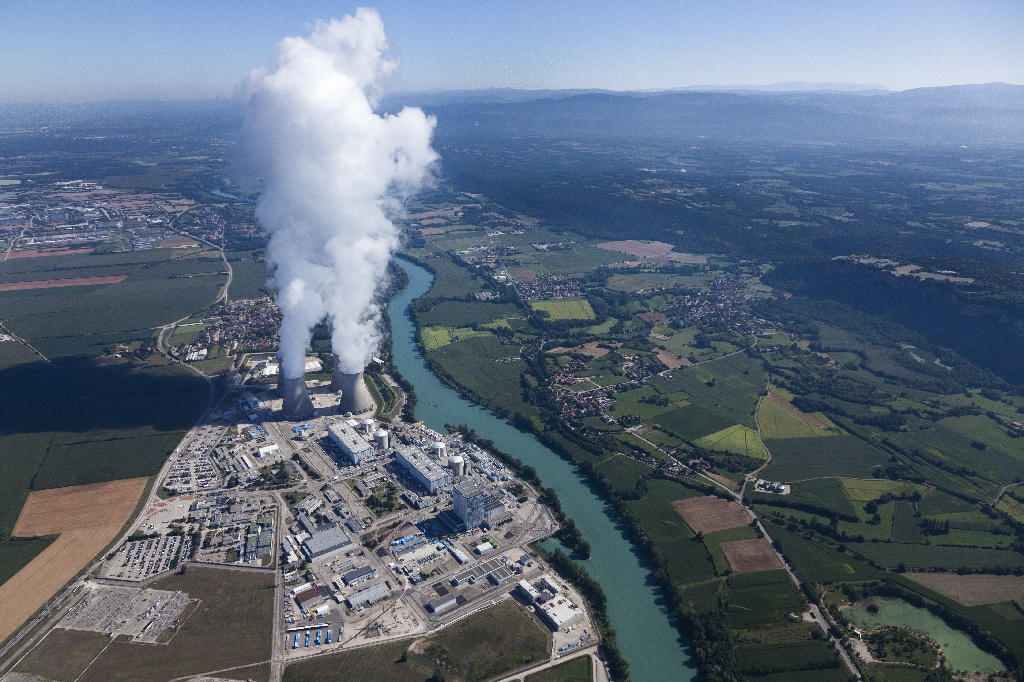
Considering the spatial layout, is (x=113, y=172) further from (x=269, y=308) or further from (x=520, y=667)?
(x=520, y=667)

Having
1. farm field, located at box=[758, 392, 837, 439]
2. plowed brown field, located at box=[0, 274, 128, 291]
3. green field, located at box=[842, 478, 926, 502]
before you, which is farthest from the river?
plowed brown field, located at box=[0, 274, 128, 291]

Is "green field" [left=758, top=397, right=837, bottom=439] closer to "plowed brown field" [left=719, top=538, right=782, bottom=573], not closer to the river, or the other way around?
"plowed brown field" [left=719, top=538, right=782, bottom=573]

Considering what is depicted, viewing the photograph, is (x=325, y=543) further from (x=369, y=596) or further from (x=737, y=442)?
(x=737, y=442)

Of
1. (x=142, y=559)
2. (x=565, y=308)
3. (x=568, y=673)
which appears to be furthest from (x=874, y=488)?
(x=142, y=559)

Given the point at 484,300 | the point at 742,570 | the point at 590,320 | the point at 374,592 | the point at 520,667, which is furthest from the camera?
the point at 484,300

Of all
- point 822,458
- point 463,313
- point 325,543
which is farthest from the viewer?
point 463,313

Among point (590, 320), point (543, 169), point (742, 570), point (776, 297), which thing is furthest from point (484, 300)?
point (543, 169)

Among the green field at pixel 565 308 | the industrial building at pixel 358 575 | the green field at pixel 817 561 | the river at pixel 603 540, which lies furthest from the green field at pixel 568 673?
the green field at pixel 565 308
